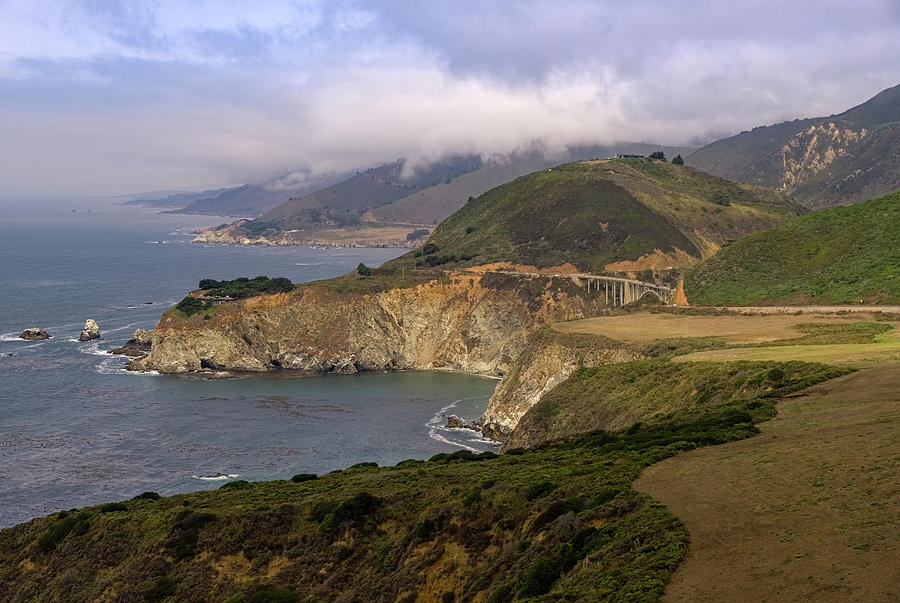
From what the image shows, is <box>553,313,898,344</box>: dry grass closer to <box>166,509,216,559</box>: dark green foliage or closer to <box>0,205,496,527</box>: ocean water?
<box>0,205,496,527</box>: ocean water

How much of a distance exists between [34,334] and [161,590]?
119 metres

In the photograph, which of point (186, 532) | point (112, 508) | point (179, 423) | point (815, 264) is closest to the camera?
point (186, 532)

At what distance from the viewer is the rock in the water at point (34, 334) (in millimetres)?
141375

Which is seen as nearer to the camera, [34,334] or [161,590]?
[161,590]

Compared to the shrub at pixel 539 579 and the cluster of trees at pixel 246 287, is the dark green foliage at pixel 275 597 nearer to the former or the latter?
the shrub at pixel 539 579

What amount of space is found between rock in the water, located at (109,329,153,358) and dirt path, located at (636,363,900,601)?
114166 millimetres

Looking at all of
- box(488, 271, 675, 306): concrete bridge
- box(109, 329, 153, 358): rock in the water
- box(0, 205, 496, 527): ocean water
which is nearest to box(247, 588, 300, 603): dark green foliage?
box(0, 205, 496, 527): ocean water

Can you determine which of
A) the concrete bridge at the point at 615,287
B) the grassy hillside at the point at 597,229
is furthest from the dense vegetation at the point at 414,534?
the grassy hillside at the point at 597,229

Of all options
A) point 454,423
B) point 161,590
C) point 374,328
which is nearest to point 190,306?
point 374,328

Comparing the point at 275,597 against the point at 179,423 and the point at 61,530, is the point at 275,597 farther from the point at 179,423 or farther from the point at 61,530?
the point at 179,423

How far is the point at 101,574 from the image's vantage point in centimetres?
4028

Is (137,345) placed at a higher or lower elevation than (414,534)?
lower

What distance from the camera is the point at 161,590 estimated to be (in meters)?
36.7

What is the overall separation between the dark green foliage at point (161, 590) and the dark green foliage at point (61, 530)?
916cm
